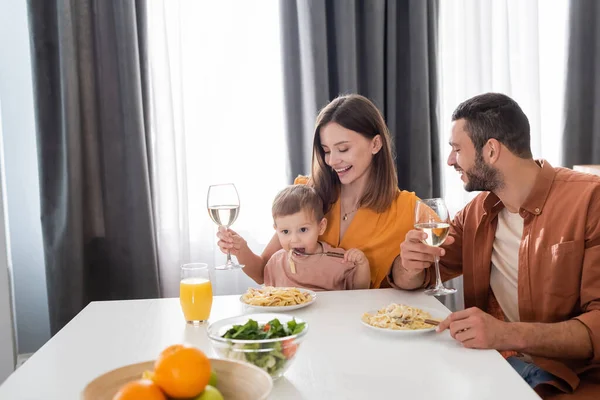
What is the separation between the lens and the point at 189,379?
2.67 ft

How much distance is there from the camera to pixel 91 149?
2.96 m

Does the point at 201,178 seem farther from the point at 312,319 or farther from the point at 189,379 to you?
the point at 189,379

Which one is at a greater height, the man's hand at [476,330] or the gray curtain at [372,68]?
the gray curtain at [372,68]

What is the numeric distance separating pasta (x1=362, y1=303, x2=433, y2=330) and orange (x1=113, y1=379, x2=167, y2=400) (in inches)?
26.5

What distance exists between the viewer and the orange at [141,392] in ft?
2.56

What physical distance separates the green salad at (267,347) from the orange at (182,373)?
232 mm

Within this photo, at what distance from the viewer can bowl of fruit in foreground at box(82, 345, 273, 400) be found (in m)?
0.81

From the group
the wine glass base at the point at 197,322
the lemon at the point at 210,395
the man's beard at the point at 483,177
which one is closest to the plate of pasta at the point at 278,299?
the wine glass base at the point at 197,322

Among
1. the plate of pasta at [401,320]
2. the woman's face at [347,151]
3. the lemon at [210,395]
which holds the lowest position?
the plate of pasta at [401,320]

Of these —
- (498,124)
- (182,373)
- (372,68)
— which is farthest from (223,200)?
(372,68)

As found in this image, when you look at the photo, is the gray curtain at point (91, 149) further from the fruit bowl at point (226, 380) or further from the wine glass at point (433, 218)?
the fruit bowl at point (226, 380)

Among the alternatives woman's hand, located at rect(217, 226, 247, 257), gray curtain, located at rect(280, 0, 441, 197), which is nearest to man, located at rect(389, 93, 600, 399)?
woman's hand, located at rect(217, 226, 247, 257)

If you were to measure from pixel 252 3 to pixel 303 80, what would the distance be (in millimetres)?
459

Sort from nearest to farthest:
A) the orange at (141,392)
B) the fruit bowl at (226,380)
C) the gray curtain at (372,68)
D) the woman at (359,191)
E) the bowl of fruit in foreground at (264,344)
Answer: the orange at (141,392) → the fruit bowl at (226,380) → the bowl of fruit in foreground at (264,344) → the woman at (359,191) → the gray curtain at (372,68)
